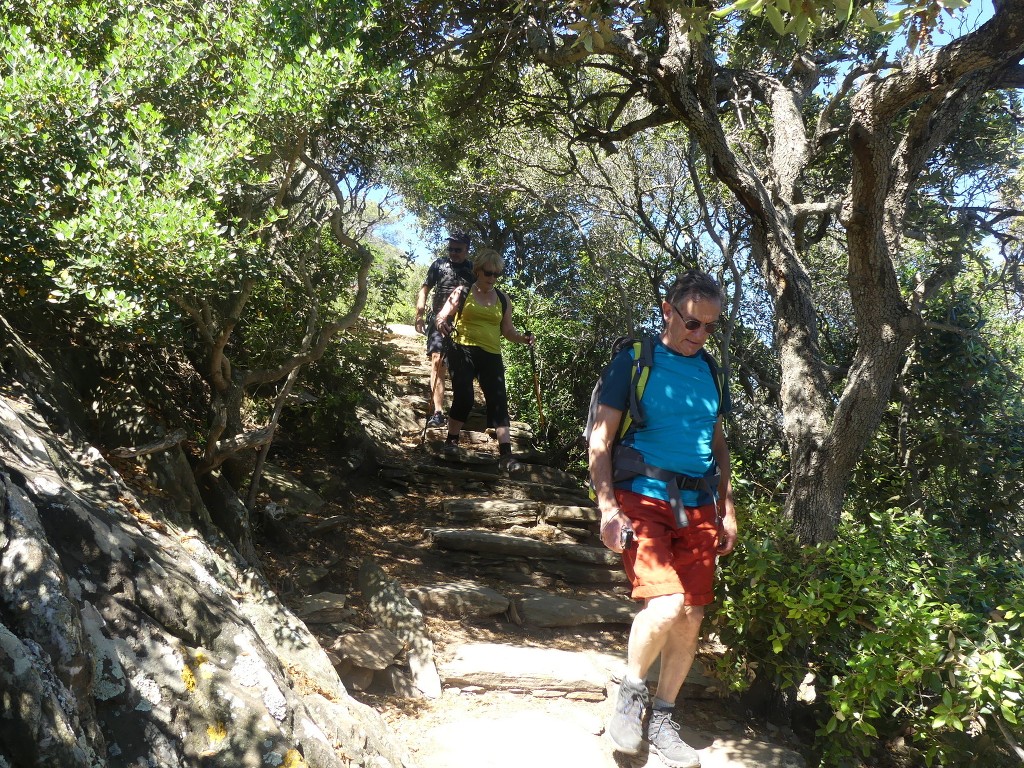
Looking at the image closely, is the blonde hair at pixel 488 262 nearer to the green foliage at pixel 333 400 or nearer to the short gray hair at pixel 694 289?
the green foliage at pixel 333 400

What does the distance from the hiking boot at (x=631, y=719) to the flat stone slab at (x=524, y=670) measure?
82 centimetres

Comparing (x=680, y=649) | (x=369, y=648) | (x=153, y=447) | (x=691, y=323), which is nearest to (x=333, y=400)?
(x=153, y=447)

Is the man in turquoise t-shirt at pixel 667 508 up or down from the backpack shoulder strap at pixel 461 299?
down

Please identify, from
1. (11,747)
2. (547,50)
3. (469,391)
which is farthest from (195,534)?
(547,50)

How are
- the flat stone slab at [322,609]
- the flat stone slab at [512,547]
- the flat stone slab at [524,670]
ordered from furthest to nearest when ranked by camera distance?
the flat stone slab at [512,547] → the flat stone slab at [322,609] → the flat stone slab at [524,670]

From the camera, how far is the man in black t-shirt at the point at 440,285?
707 cm

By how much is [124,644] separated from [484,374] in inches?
181

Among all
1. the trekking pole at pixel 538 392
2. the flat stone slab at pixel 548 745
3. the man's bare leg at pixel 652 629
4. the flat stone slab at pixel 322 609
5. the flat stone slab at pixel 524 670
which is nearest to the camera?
the man's bare leg at pixel 652 629

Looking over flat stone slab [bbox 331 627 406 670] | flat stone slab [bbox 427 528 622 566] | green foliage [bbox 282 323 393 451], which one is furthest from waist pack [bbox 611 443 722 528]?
green foliage [bbox 282 323 393 451]

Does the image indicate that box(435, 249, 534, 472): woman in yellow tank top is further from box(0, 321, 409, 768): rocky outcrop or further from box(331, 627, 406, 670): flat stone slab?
box(0, 321, 409, 768): rocky outcrop

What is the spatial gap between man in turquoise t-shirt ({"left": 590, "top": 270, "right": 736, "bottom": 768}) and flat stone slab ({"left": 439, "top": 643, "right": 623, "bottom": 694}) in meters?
0.76

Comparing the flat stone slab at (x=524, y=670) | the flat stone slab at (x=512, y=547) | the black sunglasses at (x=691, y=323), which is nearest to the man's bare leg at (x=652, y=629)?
the flat stone slab at (x=524, y=670)

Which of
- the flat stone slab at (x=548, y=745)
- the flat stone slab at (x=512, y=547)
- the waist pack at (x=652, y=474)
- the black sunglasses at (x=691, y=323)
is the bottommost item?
the flat stone slab at (x=548, y=745)

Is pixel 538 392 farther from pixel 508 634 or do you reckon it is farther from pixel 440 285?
pixel 508 634
